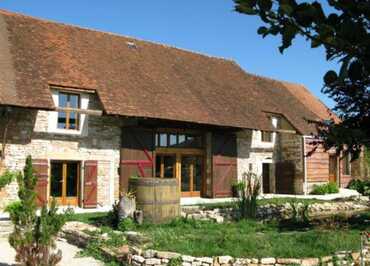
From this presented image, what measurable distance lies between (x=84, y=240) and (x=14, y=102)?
6521 mm

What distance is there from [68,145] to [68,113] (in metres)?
1.15

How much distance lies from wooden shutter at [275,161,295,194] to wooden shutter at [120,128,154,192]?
27.9 feet

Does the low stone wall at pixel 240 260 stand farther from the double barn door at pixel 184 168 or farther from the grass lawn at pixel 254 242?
the double barn door at pixel 184 168

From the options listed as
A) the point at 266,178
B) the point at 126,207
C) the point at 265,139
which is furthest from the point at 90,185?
the point at 266,178

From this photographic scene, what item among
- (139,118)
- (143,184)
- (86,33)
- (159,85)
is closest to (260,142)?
(159,85)

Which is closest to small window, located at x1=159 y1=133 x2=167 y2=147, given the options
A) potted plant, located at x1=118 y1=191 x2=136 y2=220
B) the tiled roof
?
the tiled roof

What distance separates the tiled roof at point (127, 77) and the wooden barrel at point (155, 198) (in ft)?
18.3

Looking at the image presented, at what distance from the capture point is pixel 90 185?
1661 cm

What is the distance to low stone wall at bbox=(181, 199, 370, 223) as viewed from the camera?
12364 millimetres

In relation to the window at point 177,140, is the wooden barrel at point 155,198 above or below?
below

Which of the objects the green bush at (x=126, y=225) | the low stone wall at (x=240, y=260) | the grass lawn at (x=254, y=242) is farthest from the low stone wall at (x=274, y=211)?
the low stone wall at (x=240, y=260)

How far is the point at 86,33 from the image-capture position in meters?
20.9

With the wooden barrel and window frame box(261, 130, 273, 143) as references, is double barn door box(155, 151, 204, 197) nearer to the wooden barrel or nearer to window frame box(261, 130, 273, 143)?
window frame box(261, 130, 273, 143)

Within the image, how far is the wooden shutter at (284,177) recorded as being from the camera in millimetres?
23828
